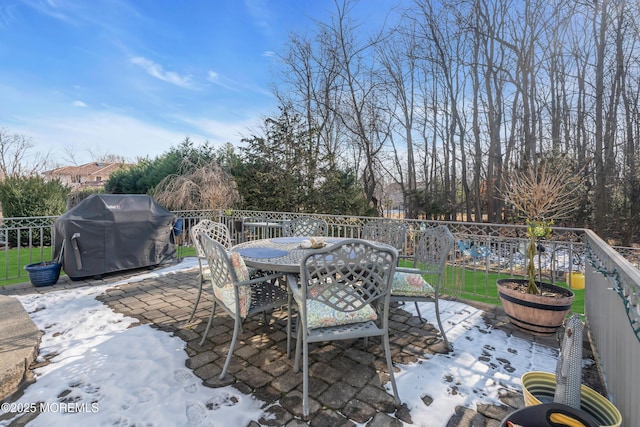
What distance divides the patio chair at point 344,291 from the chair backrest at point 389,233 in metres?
1.35

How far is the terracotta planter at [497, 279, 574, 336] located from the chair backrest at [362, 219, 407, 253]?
1.11 m

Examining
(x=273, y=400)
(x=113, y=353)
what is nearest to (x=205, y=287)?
(x=113, y=353)

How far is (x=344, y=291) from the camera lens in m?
1.80

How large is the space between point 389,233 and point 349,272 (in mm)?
1920

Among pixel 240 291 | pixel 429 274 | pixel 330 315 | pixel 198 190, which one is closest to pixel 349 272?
pixel 330 315

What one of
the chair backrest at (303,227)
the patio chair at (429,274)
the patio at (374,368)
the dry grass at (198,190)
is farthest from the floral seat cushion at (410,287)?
the dry grass at (198,190)

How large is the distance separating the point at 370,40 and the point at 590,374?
11393 millimetres

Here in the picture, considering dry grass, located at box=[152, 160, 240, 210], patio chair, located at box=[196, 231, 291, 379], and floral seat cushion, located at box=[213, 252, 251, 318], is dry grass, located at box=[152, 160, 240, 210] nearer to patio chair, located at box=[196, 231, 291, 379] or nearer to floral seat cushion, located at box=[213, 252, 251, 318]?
patio chair, located at box=[196, 231, 291, 379]

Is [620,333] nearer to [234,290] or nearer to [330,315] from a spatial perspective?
[330,315]

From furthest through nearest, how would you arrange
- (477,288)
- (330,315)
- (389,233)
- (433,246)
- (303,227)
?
(477,288)
(303,227)
(389,233)
(433,246)
(330,315)

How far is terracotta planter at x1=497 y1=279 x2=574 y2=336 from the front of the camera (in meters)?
2.48

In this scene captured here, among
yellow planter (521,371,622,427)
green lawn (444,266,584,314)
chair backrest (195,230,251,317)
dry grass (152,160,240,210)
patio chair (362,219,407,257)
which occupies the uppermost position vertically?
dry grass (152,160,240,210)

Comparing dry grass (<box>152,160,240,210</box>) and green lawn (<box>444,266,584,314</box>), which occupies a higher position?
dry grass (<box>152,160,240,210</box>)

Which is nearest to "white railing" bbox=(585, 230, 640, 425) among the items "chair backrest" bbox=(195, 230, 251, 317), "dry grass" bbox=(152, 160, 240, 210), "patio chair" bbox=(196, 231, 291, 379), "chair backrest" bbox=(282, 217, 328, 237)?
"patio chair" bbox=(196, 231, 291, 379)
